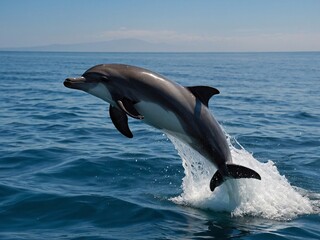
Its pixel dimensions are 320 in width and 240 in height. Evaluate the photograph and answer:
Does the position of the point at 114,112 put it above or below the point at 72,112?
above

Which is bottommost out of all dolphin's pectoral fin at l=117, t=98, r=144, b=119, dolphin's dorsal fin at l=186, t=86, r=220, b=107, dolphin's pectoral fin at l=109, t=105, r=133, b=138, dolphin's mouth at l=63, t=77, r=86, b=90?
dolphin's pectoral fin at l=109, t=105, r=133, b=138

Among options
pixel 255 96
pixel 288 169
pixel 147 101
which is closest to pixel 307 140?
pixel 288 169

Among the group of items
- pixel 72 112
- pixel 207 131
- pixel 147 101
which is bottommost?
pixel 72 112

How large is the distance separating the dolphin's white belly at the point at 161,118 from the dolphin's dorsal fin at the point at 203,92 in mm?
545

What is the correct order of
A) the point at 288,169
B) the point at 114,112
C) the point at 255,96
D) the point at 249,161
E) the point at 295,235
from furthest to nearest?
the point at 255,96 → the point at 288,169 → the point at 249,161 → the point at 295,235 → the point at 114,112

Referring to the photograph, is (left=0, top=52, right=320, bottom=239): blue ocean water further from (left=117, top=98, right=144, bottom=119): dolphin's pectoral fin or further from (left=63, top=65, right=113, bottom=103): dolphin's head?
(left=63, top=65, right=113, bottom=103): dolphin's head

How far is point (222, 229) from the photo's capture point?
8.70 metres

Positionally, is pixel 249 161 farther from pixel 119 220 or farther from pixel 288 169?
pixel 119 220

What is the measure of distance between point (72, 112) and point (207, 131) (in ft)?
52.8

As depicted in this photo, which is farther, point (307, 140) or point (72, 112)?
point (72, 112)

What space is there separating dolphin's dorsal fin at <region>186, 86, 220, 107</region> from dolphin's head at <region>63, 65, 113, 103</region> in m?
1.44

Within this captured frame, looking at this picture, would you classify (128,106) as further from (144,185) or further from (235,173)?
Result: (144,185)

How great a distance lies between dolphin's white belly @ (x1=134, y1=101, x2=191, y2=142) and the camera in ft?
26.6

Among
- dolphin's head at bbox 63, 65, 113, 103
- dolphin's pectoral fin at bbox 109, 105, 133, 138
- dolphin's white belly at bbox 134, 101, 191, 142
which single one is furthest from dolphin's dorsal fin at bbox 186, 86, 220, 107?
dolphin's head at bbox 63, 65, 113, 103
